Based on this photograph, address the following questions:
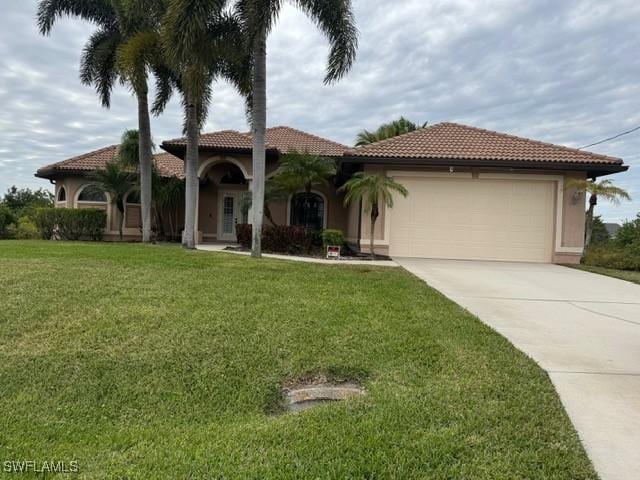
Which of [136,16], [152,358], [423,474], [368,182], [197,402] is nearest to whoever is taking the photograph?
[423,474]

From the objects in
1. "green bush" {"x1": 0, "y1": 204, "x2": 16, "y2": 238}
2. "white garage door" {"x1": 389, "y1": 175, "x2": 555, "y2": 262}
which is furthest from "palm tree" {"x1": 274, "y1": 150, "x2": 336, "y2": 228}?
"green bush" {"x1": 0, "y1": 204, "x2": 16, "y2": 238}

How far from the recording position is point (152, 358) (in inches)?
173

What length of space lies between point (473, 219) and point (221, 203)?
11.2 m

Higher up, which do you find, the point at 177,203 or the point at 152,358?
the point at 177,203

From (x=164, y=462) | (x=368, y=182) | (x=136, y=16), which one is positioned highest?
(x=136, y=16)

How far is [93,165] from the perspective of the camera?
19.9 meters

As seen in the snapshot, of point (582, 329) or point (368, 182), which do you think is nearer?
point (582, 329)

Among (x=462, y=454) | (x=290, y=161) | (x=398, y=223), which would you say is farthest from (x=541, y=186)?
(x=462, y=454)

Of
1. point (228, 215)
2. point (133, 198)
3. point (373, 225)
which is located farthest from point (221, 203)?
point (373, 225)

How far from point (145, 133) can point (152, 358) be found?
1416 centimetres

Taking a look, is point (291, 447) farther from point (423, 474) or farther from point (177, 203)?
point (177, 203)

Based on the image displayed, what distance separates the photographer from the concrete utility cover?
3.71 metres

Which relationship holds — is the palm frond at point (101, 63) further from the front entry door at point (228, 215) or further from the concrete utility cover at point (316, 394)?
the concrete utility cover at point (316, 394)

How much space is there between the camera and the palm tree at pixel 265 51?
1174 centimetres
